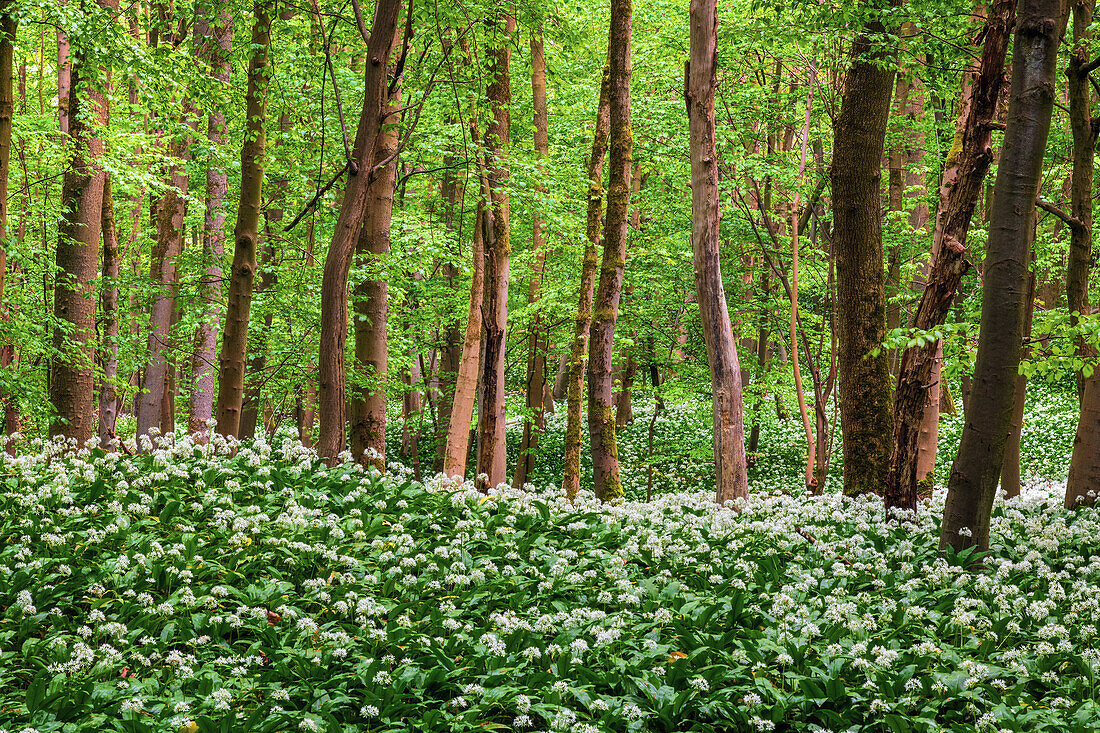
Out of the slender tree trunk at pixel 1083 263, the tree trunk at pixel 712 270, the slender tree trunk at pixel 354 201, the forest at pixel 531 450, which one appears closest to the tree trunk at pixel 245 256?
the forest at pixel 531 450

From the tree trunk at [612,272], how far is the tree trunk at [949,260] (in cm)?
364

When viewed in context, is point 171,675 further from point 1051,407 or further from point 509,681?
point 1051,407

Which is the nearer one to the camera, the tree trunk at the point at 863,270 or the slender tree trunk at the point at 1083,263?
the slender tree trunk at the point at 1083,263

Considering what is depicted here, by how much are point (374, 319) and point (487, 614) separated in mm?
5593

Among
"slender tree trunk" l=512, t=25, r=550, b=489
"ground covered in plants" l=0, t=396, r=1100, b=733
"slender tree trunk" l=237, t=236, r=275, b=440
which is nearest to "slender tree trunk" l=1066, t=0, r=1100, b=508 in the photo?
"ground covered in plants" l=0, t=396, r=1100, b=733

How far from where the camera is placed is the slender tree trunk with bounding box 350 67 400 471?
893 cm

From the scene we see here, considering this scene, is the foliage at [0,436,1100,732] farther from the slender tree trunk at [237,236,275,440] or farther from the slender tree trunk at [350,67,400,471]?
the slender tree trunk at [237,236,275,440]

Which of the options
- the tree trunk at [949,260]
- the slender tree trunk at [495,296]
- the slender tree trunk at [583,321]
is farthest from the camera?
the slender tree trunk at [583,321]

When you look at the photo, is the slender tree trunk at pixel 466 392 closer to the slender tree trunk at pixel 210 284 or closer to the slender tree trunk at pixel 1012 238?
the slender tree trunk at pixel 210 284

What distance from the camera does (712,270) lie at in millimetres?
8492

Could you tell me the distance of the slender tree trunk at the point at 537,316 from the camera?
13.4 metres

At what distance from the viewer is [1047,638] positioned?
432 cm

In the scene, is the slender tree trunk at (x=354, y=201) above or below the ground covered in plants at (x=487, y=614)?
above

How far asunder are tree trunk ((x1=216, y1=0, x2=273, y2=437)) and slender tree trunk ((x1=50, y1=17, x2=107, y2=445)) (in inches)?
107
